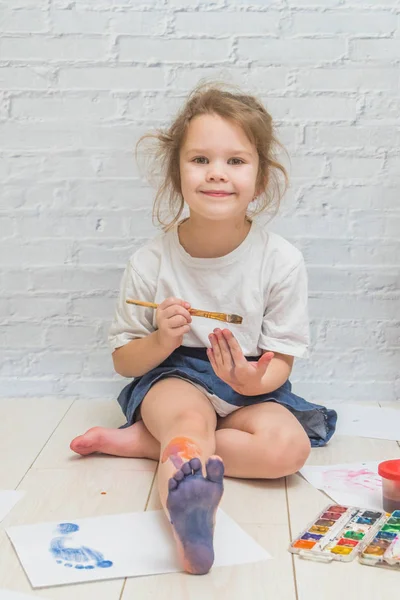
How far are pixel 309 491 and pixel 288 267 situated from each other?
415mm

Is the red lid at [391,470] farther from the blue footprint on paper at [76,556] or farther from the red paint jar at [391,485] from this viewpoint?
the blue footprint on paper at [76,556]

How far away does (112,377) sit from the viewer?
1.87m

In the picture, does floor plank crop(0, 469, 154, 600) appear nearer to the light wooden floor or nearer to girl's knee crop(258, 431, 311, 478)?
the light wooden floor

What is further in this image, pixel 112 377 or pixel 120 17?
pixel 112 377

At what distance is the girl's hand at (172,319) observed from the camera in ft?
4.41

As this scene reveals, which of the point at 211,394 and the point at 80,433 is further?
the point at 80,433

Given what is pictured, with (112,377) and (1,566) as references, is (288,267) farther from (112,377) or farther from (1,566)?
(1,566)

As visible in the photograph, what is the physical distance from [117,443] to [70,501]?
0.21 metres

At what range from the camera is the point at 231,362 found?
1.30 metres

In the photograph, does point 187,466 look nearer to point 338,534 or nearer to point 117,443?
point 338,534

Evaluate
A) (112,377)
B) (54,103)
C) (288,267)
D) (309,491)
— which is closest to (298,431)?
(309,491)

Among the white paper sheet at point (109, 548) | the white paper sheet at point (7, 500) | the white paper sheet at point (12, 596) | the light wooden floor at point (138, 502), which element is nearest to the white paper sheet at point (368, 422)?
the light wooden floor at point (138, 502)

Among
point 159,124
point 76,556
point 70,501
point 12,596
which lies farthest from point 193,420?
point 159,124

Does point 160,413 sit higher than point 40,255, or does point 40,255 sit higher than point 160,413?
point 40,255
